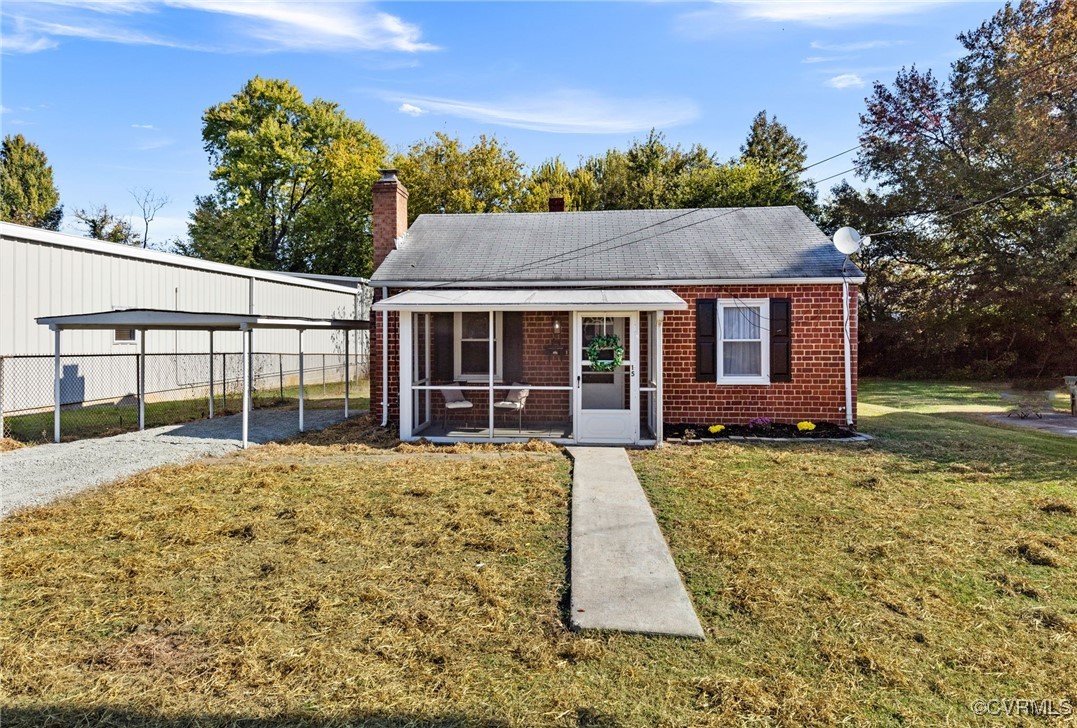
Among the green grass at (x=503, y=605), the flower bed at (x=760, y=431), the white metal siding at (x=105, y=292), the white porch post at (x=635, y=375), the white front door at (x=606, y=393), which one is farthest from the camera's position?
the white metal siding at (x=105, y=292)

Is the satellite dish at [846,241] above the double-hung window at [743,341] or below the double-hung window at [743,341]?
above

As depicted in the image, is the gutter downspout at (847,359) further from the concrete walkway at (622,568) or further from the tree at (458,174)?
the tree at (458,174)

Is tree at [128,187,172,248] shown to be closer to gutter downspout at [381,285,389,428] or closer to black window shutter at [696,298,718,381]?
gutter downspout at [381,285,389,428]

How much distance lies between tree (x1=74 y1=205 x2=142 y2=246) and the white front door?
128ft

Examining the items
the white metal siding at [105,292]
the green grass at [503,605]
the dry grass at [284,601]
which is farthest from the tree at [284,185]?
the dry grass at [284,601]

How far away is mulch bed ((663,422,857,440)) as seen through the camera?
1084 cm

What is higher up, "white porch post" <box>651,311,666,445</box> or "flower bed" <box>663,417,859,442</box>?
"white porch post" <box>651,311,666,445</box>

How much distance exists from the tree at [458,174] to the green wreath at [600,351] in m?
24.6

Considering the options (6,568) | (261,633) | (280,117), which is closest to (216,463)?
(6,568)

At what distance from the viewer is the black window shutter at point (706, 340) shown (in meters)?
11.1

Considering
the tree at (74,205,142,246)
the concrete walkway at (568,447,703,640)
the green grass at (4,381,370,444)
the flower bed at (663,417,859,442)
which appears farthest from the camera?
the tree at (74,205,142,246)

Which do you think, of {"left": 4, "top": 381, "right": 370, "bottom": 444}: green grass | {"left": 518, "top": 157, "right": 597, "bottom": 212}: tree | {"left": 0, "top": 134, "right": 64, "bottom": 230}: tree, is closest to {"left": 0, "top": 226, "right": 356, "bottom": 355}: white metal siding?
{"left": 4, "top": 381, "right": 370, "bottom": 444}: green grass

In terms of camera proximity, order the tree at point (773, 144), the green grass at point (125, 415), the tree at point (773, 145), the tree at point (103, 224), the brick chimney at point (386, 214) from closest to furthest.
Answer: the green grass at point (125, 415) → the brick chimney at point (386, 214) → the tree at point (103, 224) → the tree at point (773, 145) → the tree at point (773, 144)

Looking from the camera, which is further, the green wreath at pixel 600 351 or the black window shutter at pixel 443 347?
the black window shutter at pixel 443 347
